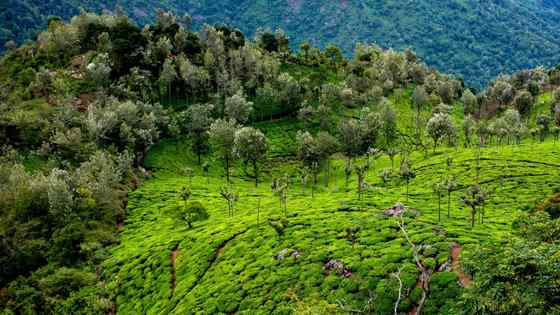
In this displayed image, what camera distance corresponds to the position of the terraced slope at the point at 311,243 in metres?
61.8

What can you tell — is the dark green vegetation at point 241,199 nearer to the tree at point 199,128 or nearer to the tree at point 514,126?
the tree at point 199,128

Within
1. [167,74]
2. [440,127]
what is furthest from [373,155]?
[167,74]

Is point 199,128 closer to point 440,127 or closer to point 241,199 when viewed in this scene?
point 241,199

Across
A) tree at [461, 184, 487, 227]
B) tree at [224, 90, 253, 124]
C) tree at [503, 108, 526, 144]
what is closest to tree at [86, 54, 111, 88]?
tree at [224, 90, 253, 124]

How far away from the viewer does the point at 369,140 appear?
154m

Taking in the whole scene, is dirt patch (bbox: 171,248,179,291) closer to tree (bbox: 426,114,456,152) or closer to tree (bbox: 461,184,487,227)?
tree (bbox: 461,184,487,227)

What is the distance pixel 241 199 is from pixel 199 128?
153 feet

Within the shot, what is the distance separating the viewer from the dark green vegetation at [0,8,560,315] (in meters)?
60.4

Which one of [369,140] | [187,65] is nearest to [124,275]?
[369,140]

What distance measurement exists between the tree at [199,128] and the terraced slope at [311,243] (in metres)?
22.4

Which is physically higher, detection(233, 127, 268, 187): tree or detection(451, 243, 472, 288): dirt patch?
detection(233, 127, 268, 187): tree

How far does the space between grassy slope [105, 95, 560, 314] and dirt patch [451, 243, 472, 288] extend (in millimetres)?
1093

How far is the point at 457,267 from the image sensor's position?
58.2 meters

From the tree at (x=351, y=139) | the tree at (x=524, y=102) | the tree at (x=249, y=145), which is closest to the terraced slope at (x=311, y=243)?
the tree at (x=249, y=145)
